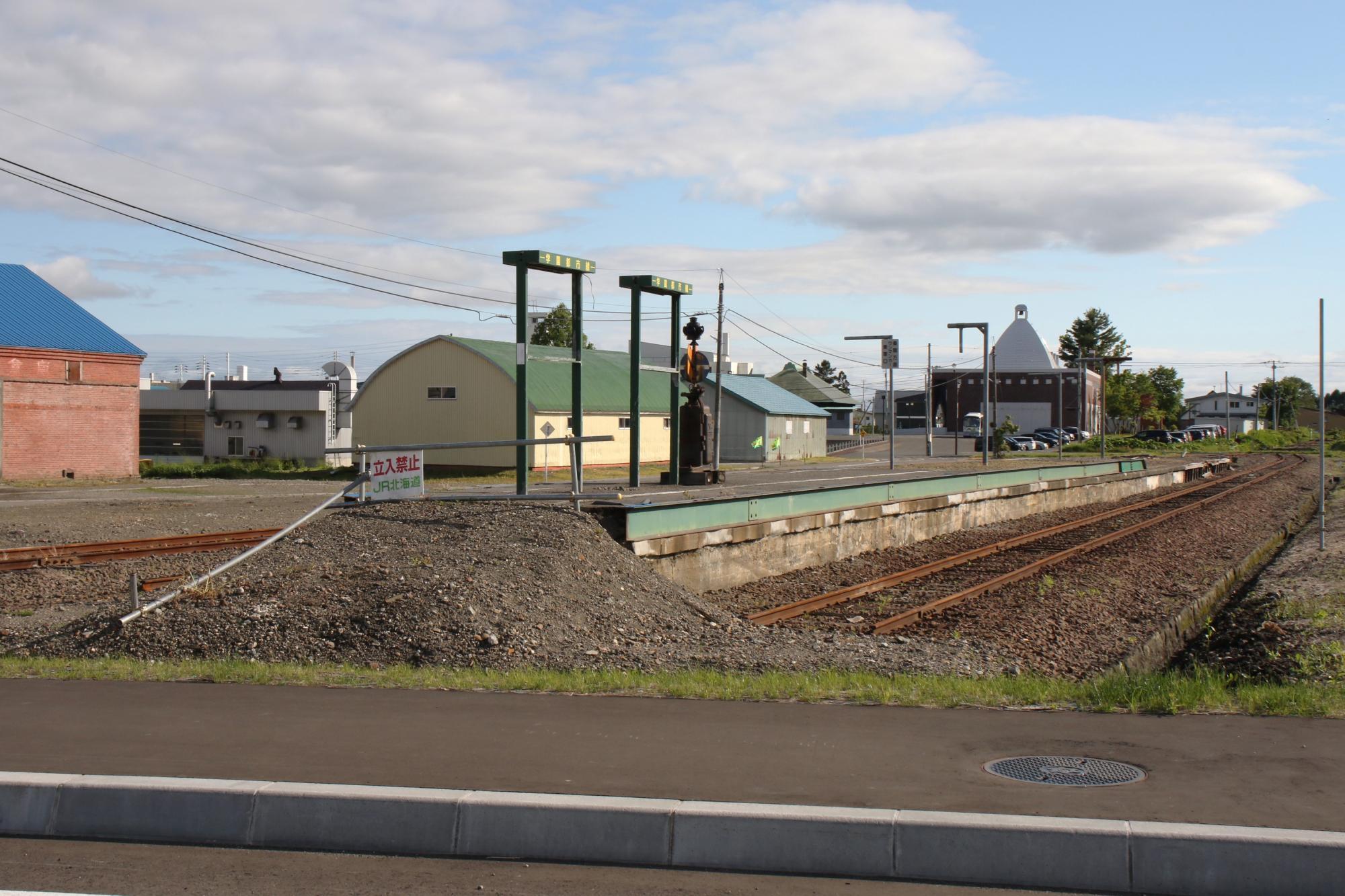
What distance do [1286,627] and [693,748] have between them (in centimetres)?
881

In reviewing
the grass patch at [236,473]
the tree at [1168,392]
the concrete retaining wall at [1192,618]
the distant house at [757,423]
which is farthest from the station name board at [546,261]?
the tree at [1168,392]

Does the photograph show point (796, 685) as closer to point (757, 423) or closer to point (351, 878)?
point (351, 878)

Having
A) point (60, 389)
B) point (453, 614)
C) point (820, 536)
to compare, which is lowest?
point (820, 536)

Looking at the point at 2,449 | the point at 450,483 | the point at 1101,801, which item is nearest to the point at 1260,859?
the point at 1101,801

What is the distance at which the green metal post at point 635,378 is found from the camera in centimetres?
2355

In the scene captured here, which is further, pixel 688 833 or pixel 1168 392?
pixel 1168 392

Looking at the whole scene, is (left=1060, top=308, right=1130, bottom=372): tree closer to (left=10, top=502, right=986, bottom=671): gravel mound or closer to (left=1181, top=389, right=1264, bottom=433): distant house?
(left=1181, top=389, right=1264, bottom=433): distant house

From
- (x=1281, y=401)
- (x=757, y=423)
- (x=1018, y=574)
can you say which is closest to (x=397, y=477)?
(x=1018, y=574)

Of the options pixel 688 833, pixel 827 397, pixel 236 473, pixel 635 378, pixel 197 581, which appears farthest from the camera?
pixel 827 397

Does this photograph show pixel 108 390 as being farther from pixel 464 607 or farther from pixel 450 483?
pixel 464 607

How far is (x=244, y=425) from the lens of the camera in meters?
63.1

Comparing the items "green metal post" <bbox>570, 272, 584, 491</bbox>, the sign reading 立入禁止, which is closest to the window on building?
"green metal post" <bbox>570, 272, 584, 491</bbox>

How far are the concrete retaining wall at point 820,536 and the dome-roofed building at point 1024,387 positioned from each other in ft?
285

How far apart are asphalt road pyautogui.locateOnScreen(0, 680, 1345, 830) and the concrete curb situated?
0.28 meters
